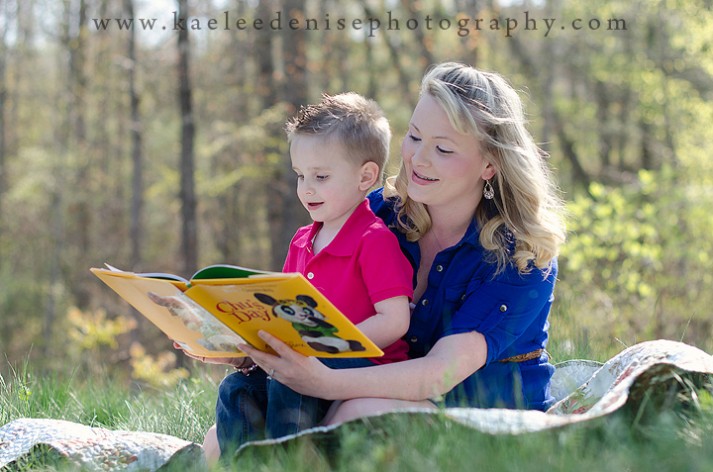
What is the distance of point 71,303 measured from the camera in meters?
17.0

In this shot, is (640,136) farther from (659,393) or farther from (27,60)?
(659,393)

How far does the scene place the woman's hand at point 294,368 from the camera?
262 cm

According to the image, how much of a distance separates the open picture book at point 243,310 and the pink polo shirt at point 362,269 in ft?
1.29

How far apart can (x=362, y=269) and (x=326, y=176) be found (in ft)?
1.22

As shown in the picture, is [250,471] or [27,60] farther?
[27,60]

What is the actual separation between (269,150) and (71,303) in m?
6.73

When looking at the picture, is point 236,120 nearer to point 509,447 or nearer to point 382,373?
point 382,373

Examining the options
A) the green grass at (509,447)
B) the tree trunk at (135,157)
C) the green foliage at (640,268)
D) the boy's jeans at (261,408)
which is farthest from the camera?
the tree trunk at (135,157)

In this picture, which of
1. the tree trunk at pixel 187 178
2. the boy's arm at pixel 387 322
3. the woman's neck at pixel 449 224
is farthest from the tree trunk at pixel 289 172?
the boy's arm at pixel 387 322

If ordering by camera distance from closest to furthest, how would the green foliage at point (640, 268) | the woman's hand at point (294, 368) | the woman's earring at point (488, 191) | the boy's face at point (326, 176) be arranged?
the woman's hand at point (294, 368) → the boy's face at point (326, 176) → the woman's earring at point (488, 191) → the green foliage at point (640, 268)

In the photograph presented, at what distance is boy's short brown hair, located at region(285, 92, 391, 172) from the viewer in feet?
9.97

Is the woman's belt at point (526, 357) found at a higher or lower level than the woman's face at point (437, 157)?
lower

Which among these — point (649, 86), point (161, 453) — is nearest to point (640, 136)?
point (649, 86)

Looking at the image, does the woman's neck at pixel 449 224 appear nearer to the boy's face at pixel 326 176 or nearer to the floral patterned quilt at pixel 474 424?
the boy's face at pixel 326 176
